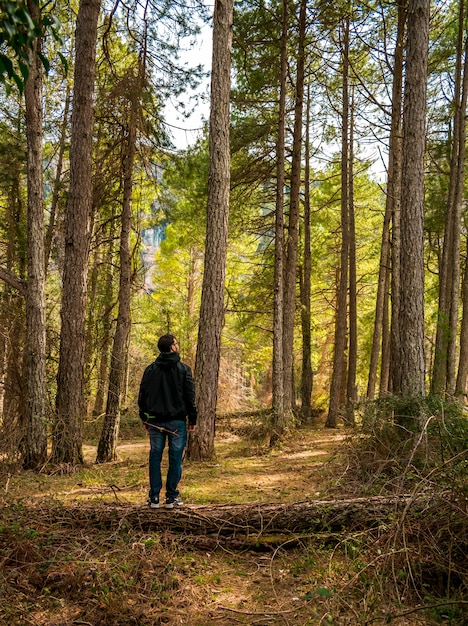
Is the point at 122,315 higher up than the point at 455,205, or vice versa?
the point at 455,205

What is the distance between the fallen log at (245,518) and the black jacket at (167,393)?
1.06 m

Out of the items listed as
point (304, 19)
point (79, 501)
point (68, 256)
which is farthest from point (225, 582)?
point (304, 19)

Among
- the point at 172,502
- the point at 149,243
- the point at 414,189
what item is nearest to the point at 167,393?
the point at 172,502

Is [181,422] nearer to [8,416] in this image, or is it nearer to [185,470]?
[185,470]

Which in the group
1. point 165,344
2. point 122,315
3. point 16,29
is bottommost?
point 165,344

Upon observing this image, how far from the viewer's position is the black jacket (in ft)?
17.8

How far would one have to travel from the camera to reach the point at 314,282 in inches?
841

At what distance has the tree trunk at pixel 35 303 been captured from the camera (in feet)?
25.7

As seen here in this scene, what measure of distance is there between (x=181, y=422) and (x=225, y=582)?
6.22 ft

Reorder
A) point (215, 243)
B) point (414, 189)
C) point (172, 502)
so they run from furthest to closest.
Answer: point (215, 243) → point (414, 189) → point (172, 502)

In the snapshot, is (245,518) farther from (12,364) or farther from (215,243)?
(215,243)

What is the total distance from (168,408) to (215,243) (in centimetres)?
441

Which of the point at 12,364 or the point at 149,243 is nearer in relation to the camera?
the point at 12,364

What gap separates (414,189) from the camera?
777 centimetres
